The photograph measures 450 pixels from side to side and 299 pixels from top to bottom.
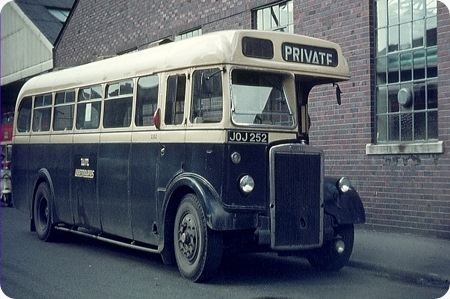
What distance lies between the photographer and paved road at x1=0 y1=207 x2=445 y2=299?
24.3 feet

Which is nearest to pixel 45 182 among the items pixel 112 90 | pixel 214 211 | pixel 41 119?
pixel 41 119

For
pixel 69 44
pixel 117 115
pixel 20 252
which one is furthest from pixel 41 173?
pixel 69 44

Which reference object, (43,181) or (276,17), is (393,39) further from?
(43,181)

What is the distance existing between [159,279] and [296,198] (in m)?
1.96

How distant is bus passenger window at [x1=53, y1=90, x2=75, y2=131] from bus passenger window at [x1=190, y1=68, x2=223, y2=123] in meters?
3.78

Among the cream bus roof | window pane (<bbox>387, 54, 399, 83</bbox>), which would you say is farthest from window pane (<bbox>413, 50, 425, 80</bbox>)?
the cream bus roof

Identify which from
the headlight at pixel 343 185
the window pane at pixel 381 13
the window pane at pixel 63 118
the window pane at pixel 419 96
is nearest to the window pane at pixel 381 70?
the window pane at pixel 381 13

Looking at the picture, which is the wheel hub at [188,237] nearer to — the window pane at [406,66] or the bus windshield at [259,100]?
the bus windshield at [259,100]

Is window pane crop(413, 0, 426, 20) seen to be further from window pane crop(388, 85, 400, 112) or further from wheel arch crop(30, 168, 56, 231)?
wheel arch crop(30, 168, 56, 231)

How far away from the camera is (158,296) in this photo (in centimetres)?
723

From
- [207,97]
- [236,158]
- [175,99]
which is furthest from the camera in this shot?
[175,99]

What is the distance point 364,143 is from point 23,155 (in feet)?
21.4

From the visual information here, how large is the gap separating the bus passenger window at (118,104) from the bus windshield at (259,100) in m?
2.09

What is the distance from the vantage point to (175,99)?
27.7 feet
